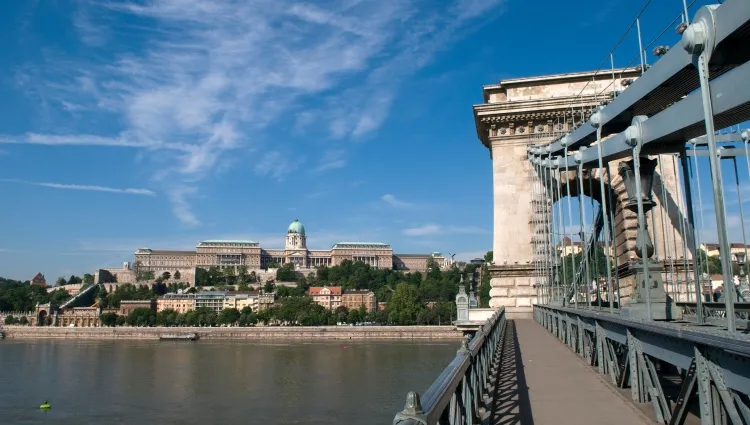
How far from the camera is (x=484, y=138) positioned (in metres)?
19.5

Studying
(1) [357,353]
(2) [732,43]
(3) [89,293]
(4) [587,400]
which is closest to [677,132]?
(2) [732,43]

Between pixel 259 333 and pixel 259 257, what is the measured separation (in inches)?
2907

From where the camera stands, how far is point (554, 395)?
543 cm

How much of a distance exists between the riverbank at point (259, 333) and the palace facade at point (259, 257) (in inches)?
2135

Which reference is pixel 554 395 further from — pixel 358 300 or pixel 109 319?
pixel 358 300

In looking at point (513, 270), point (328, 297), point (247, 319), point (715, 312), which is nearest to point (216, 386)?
point (513, 270)

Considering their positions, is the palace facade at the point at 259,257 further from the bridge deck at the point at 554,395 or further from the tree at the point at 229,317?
the bridge deck at the point at 554,395

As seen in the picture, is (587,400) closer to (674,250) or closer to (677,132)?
(677,132)

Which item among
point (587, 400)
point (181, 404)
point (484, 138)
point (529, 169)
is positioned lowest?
point (181, 404)

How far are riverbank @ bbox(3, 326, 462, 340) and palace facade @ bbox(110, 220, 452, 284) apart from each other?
54231 millimetres

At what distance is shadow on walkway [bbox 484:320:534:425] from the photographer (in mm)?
4535

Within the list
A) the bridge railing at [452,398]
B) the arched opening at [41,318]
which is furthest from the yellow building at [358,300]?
the bridge railing at [452,398]

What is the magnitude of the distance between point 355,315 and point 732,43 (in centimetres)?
9041

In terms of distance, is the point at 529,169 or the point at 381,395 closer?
the point at 529,169
